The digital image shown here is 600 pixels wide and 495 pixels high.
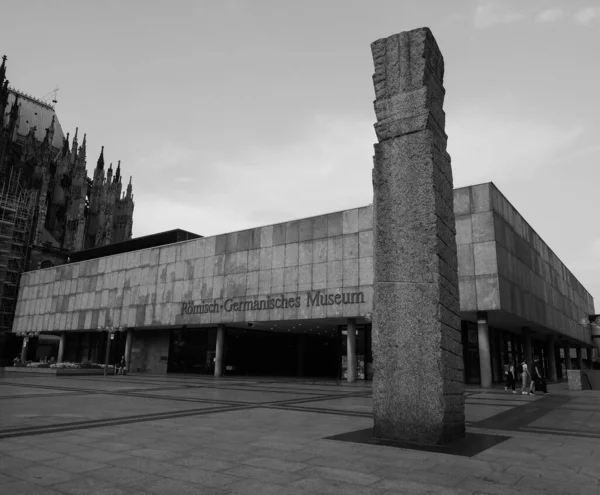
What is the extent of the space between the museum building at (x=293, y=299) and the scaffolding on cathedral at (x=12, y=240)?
1392 cm

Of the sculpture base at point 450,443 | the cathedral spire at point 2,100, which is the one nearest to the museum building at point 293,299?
the sculpture base at point 450,443

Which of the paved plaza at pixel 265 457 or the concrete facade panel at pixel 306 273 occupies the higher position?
the concrete facade panel at pixel 306 273

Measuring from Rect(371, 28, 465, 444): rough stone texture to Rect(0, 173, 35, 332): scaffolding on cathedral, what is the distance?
7656cm

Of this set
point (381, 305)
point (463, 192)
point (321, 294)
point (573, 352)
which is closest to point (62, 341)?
point (321, 294)

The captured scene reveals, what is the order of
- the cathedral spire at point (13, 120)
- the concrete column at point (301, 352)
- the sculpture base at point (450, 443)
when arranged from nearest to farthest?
the sculpture base at point (450, 443)
the concrete column at point (301, 352)
the cathedral spire at point (13, 120)

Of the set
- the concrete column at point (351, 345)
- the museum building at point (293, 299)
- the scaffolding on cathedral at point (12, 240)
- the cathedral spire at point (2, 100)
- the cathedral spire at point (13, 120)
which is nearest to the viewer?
the museum building at point (293, 299)

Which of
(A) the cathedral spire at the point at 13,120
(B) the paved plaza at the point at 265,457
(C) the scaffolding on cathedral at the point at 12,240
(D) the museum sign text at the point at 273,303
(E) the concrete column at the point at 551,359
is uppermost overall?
(A) the cathedral spire at the point at 13,120

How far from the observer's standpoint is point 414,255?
1027 centimetres

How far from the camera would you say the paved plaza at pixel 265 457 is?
243 inches

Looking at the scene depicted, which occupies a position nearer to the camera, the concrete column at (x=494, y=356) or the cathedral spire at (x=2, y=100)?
the concrete column at (x=494, y=356)

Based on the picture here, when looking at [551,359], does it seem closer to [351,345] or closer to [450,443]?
[351,345]

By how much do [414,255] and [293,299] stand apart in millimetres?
29381

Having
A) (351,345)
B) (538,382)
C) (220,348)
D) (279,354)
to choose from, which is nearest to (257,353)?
(279,354)

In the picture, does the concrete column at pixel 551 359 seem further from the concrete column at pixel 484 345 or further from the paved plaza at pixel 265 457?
the paved plaza at pixel 265 457
